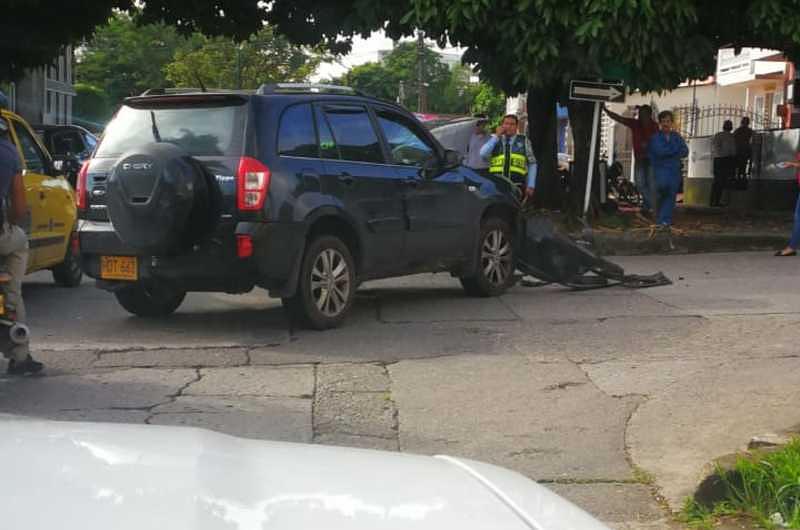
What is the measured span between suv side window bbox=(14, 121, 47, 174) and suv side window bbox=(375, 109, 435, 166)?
346cm

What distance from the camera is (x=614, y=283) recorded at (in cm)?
1134

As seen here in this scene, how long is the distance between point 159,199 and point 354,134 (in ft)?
6.27

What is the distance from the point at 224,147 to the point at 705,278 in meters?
6.00

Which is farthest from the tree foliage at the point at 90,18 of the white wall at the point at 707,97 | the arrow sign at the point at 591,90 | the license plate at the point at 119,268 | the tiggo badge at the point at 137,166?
the white wall at the point at 707,97

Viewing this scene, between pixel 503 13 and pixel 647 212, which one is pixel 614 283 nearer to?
pixel 503 13

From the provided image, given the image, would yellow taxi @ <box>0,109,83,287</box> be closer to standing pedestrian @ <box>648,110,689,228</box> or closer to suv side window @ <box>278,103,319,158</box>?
suv side window @ <box>278,103,319,158</box>

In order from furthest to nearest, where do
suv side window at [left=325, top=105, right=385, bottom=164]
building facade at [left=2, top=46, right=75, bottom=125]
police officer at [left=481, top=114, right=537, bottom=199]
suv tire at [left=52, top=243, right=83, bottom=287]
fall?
building facade at [left=2, top=46, right=75, bottom=125]
police officer at [left=481, top=114, right=537, bottom=199]
suv tire at [left=52, top=243, right=83, bottom=287]
suv side window at [left=325, top=105, right=385, bottom=164]

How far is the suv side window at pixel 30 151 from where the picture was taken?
35.4 feet

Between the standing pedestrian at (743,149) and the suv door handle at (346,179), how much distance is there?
51.2 ft

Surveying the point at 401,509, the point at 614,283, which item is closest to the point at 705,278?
the point at 614,283

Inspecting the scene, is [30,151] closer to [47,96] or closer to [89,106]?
[47,96]

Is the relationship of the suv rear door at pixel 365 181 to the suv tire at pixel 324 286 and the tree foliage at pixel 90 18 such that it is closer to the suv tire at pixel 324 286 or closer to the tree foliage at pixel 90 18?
the suv tire at pixel 324 286

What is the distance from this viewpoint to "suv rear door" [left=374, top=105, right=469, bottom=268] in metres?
9.74

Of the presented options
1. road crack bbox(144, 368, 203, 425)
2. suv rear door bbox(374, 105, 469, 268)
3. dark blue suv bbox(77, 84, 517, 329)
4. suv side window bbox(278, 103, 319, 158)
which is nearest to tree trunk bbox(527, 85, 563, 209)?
suv rear door bbox(374, 105, 469, 268)
